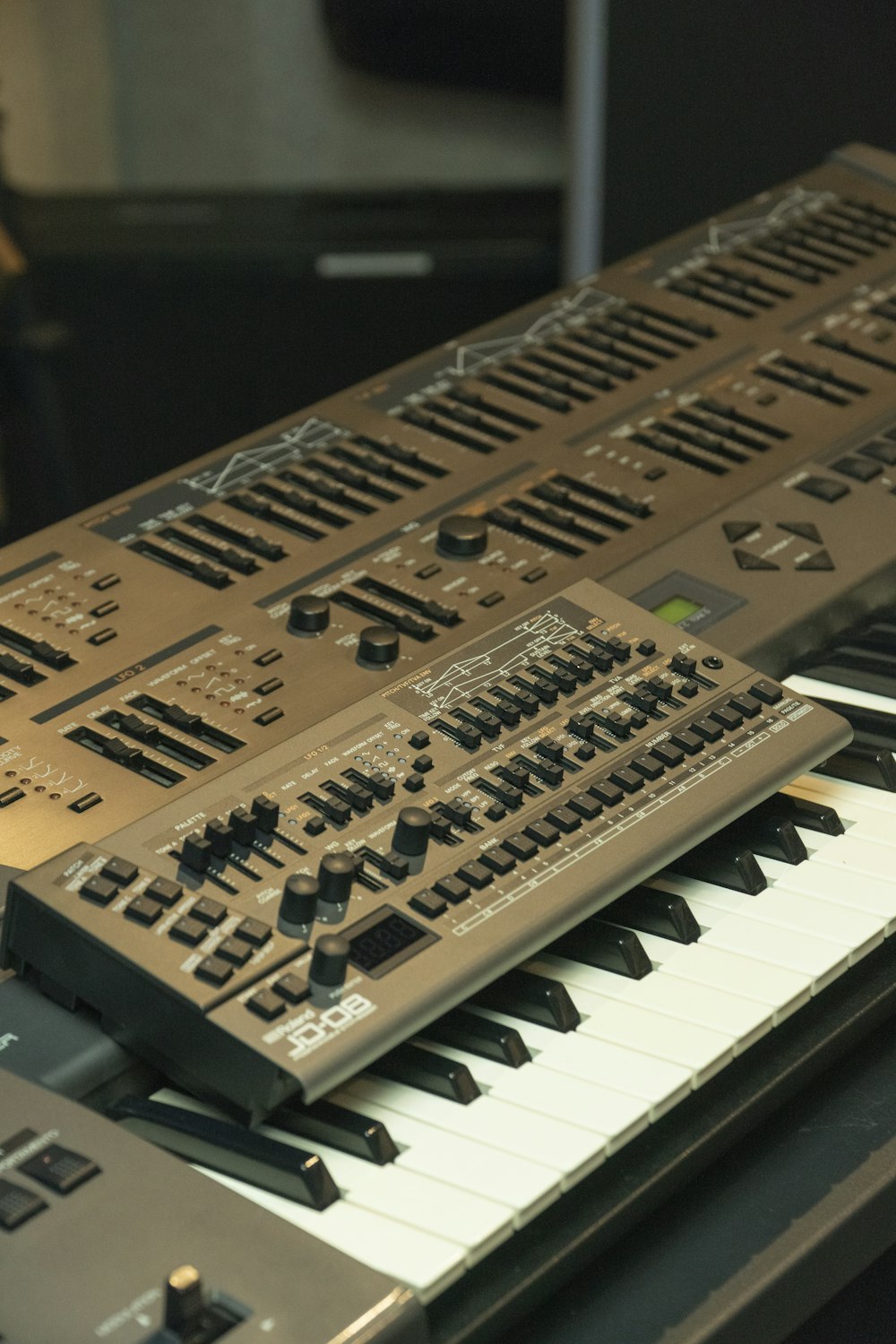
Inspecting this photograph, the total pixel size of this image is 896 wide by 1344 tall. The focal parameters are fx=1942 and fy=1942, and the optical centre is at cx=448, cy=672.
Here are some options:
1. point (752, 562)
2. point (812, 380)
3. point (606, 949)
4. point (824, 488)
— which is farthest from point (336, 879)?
point (812, 380)

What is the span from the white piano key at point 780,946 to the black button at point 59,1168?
1.53ft

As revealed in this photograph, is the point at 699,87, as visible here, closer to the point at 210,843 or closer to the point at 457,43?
the point at 457,43

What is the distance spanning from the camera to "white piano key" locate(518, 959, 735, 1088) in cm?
120

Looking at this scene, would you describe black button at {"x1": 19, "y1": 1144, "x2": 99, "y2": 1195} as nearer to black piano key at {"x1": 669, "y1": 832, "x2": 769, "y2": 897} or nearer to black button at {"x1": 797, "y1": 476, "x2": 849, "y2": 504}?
black piano key at {"x1": 669, "y1": 832, "x2": 769, "y2": 897}

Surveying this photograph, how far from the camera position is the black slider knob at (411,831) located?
1223 mm

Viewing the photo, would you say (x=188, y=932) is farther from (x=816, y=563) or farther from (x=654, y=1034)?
(x=816, y=563)

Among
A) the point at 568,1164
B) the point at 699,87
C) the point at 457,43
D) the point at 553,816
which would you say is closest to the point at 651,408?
the point at 553,816

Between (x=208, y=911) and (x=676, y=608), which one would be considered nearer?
(x=208, y=911)

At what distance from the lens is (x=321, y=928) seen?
3.84 ft

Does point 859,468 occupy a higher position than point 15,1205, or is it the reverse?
point 859,468

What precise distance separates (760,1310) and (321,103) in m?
2.80

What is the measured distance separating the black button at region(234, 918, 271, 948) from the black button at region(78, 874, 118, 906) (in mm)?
82

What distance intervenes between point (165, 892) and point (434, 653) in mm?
372

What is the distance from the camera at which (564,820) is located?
127cm
